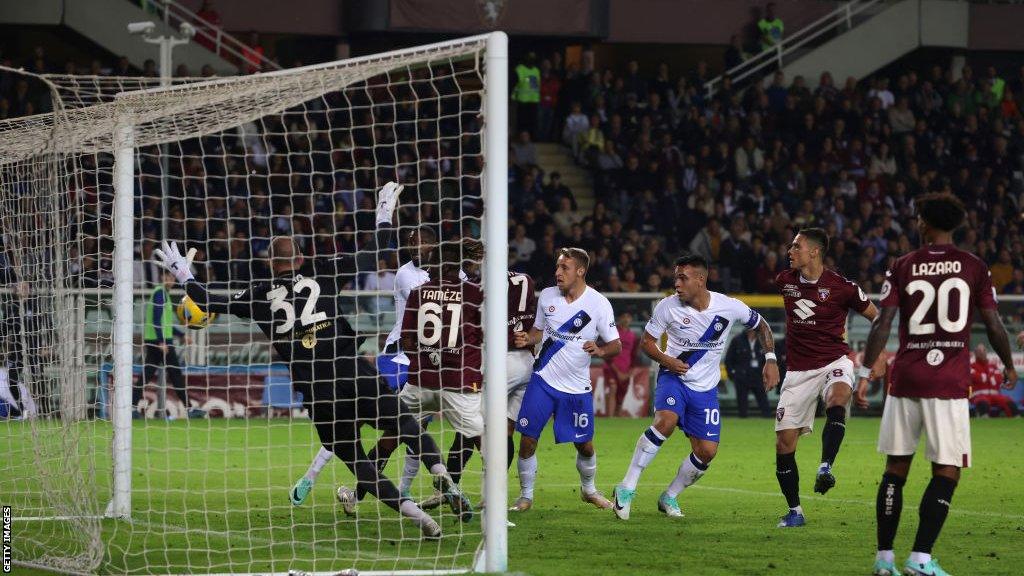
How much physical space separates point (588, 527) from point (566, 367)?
1387 millimetres

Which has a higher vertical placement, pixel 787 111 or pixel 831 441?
pixel 787 111

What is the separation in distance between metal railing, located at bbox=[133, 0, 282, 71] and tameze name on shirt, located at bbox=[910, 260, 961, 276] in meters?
18.6

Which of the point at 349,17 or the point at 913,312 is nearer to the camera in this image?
the point at 913,312

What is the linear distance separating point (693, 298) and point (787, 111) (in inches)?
680

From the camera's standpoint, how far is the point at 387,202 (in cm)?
928

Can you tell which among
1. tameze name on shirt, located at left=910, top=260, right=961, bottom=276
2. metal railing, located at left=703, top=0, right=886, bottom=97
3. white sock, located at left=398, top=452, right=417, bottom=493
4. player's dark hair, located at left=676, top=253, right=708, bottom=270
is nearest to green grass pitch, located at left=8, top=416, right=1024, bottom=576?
white sock, located at left=398, top=452, right=417, bottom=493

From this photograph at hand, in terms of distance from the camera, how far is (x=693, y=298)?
415 inches

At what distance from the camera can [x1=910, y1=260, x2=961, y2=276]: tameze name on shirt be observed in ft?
24.4

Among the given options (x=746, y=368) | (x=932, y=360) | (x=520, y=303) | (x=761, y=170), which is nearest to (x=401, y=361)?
(x=520, y=303)

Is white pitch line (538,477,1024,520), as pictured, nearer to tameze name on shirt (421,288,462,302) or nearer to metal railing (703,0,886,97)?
tameze name on shirt (421,288,462,302)

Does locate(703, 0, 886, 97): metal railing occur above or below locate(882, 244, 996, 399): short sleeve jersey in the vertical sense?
above

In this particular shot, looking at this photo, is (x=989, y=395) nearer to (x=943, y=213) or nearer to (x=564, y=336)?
(x=564, y=336)

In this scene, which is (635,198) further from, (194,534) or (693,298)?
(194,534)

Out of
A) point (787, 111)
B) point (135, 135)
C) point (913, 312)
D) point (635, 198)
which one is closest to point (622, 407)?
point (635, 198)
